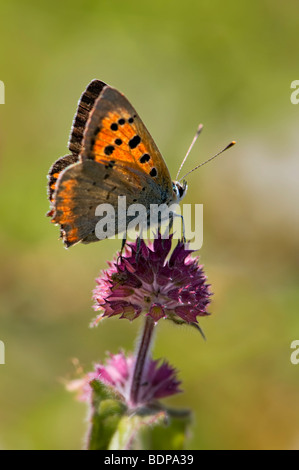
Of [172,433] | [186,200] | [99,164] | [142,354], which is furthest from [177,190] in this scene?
[186,200]

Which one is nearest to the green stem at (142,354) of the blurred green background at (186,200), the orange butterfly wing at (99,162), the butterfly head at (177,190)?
the orange butterfly wing at (99,162)

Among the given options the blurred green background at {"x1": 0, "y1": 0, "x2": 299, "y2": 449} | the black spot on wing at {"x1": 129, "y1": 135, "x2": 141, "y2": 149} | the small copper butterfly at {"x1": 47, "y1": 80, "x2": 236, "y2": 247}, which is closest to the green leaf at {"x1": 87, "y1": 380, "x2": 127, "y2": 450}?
the small copper butterfly at {"x1": 47, "y1": 80, "x2": 236, "y2": 247}

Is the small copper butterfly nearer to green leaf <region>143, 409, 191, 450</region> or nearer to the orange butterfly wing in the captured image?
the orange butterfly wing

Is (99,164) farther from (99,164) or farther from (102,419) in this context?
(102,419)

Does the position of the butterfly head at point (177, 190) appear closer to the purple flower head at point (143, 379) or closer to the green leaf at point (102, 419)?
the purple flower head at point (143, 379)

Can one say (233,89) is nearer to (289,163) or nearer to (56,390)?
(289,163)

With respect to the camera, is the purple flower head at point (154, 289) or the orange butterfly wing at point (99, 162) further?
the purple flower head at point (154, 289)
